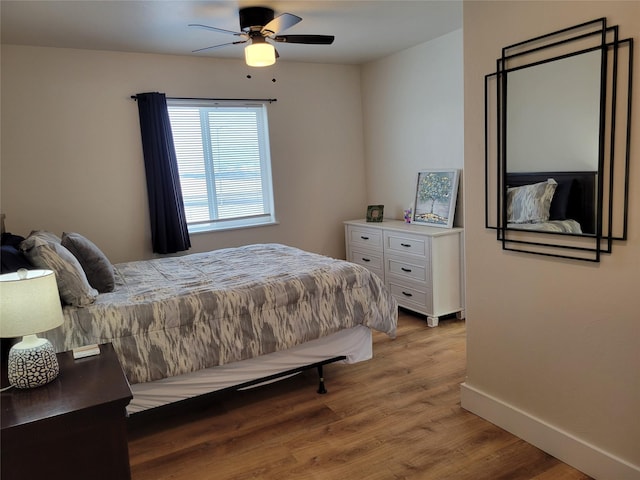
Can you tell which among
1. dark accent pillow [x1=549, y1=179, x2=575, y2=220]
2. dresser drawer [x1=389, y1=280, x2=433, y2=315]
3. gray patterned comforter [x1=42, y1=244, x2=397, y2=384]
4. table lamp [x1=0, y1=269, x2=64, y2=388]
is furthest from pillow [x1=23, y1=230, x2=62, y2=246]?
dresser drawer [x1=389, y1=280, x2=433, y2=315]

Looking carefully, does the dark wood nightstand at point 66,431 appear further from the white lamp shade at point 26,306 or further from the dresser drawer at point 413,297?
the dresser drawer at point 413,297

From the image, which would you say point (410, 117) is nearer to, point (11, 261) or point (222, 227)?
point (222, 227)

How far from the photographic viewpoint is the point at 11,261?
229 cm

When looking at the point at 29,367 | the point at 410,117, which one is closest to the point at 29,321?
the point at 29,367

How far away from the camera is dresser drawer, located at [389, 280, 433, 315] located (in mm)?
4027

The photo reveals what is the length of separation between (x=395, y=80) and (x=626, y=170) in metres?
3.29

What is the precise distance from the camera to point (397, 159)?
4871 millimetres

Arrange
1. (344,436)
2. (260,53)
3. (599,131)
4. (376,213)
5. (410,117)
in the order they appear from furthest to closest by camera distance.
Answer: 1. (376,213)
2. (410,117)
3. (260,53)
4. (344,436)
5. (599,131)

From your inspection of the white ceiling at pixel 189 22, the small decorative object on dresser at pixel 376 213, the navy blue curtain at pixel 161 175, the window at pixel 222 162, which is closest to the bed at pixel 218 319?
the navy blue curtain at pixel 161 175

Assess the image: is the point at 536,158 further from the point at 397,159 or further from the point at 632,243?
the point at 397,159

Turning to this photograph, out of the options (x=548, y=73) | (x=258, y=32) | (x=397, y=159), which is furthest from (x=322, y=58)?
(x=548, y=73)

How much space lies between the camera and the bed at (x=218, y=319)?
2365mm

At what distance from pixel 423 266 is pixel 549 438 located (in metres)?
1.96

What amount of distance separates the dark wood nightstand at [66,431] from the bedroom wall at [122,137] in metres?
2.71
